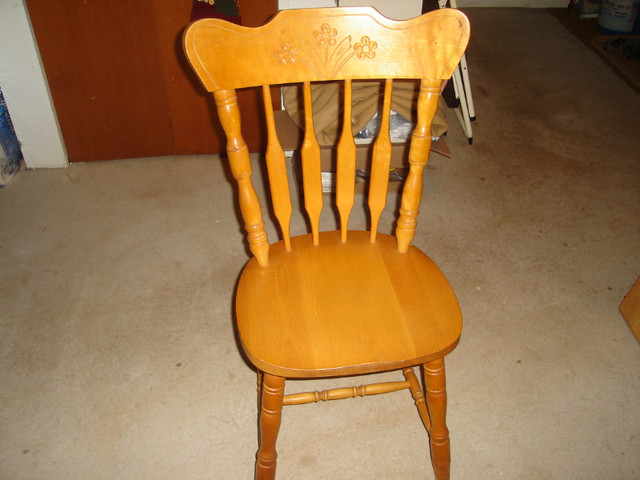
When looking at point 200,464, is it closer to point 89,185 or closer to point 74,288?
point 74,288

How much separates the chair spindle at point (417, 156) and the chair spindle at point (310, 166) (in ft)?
0.60

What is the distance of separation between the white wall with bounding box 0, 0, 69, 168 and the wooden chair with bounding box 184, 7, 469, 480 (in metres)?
1.34

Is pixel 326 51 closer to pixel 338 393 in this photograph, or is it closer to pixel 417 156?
pixel 417 156

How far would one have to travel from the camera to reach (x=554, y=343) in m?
1.46

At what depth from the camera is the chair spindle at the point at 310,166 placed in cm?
96

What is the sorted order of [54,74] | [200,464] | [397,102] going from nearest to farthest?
[200,464], [397,102], [54,74]

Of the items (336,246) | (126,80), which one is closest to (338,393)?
(336,246)

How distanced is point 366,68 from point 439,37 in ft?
0.46

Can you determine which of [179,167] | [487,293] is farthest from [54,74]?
[487,293]

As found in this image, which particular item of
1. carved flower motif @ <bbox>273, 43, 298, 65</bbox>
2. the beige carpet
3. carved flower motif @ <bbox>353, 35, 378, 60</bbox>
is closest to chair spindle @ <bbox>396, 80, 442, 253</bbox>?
carved flower motif @ <bbox>353, 35, 378, 60</bbox>

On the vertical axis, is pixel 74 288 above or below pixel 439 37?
below

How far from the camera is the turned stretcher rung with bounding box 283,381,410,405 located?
3.76 ft

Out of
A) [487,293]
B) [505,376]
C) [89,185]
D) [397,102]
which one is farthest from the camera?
[89,185]

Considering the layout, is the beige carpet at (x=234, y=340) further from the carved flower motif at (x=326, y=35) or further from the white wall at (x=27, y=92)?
the carved flower motif at (x=326, y=35)
